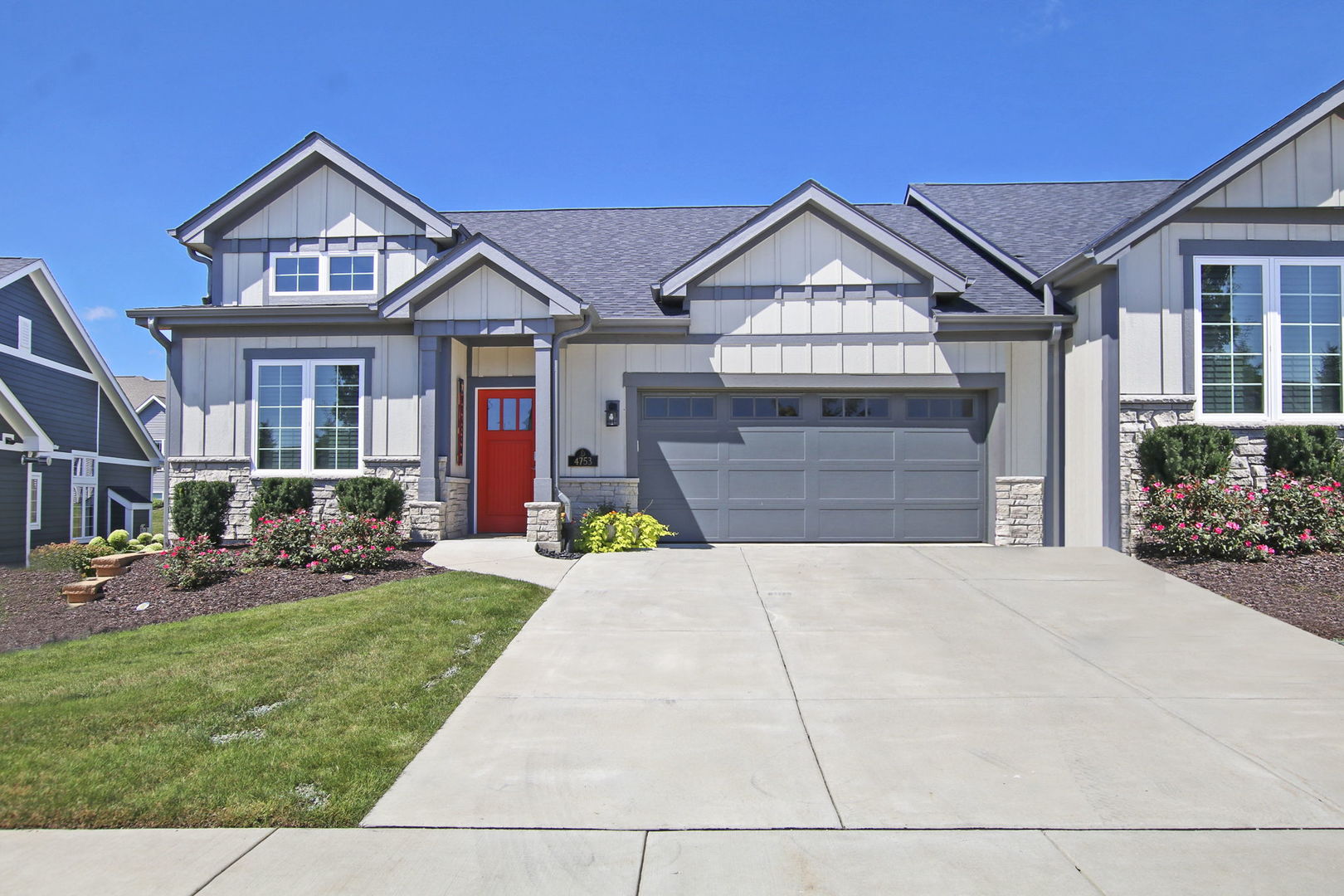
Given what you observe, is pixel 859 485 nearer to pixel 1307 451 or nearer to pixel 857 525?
pixel 857 525

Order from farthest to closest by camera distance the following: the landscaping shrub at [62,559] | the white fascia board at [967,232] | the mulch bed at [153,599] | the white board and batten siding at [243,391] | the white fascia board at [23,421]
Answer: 1. the white fascia board at [23,421]
2. the landscaping shrub at [62,559]
3. the white fascia board at [967,232]
4. the white board and batten siding at [243,391]
5. the mulch bed at [153,599]

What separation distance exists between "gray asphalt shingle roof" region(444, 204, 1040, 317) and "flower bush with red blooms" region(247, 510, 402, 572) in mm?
4601

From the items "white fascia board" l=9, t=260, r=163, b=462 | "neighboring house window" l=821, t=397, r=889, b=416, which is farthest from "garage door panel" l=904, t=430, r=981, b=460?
"white fascia board" l=9, t=260, r=163, b=462

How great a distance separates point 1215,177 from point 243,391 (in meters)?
13.2

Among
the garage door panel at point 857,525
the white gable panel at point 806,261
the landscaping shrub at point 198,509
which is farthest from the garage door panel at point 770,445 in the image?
the landscaping shrub at point 198,509

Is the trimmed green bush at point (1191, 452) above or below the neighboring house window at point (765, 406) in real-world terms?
below

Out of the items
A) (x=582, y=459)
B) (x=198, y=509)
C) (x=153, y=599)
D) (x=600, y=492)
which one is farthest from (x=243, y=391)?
(x=600, y=492)

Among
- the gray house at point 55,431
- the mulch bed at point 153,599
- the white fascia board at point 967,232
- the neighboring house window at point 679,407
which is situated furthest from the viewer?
the gray house at point 55,431

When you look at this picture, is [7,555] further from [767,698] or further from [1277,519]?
[1277,519]

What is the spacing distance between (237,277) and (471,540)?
5436mm

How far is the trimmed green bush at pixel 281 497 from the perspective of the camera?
11836 millimetres

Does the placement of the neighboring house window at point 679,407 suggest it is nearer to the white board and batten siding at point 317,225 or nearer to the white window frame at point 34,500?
the white board and batten siding at point 317,225

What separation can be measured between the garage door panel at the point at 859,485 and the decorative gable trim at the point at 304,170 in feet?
22.1

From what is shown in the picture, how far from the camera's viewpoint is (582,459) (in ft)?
41.2
